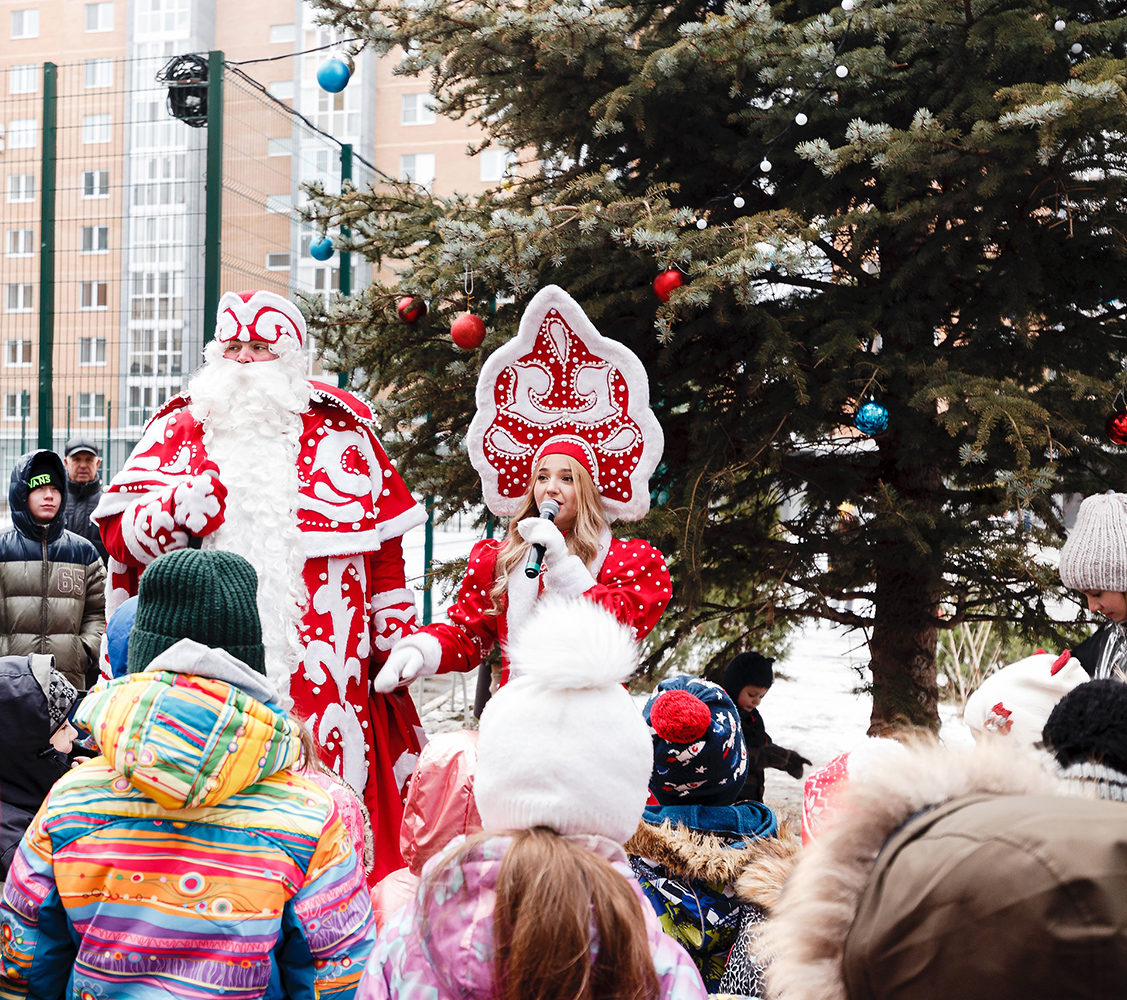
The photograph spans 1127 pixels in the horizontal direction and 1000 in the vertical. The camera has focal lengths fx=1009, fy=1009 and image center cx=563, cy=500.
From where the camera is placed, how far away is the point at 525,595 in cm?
302

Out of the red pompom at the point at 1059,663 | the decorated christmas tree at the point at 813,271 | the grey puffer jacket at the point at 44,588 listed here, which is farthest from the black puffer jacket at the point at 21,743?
the red pompom at the point at 1059,663

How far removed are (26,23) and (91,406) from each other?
30.6 meters

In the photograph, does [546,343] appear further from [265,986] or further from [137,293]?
[137,293]

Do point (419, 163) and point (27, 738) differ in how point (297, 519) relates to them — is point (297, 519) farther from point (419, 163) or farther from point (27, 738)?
point (419, 163)

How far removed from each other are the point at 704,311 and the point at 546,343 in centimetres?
79

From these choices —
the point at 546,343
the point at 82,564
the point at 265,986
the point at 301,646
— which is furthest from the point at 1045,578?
the point at 82,564

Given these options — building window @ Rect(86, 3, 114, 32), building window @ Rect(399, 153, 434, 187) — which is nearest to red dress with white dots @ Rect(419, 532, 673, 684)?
building window @ Rect(399, 153, 434, 187)

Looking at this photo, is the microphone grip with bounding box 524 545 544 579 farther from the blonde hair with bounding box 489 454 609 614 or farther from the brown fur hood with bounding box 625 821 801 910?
the brown fur hood with bounding box 625 821 801 910

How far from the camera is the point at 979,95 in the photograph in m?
3.54

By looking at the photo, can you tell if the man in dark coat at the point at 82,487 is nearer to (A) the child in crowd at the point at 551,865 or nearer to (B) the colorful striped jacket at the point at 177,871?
(B) the colorful striped jacket at the point at 177,871

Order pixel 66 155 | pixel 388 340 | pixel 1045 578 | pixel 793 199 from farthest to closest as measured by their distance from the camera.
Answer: pixel 66 155 → pixel 388 340 → pixel 793 199 → pixel 1045 578

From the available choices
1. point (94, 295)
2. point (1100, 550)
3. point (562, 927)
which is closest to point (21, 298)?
point (94, 295)

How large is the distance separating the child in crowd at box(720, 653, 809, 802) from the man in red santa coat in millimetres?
1269

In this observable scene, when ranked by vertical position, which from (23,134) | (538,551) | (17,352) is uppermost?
(23,134)
